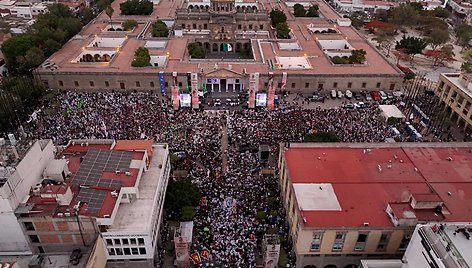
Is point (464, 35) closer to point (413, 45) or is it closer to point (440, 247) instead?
point (413, 45)

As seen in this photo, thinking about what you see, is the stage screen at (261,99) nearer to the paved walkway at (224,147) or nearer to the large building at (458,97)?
the paved walkway at (224,147)

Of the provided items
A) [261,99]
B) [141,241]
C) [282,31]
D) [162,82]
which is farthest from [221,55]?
[141,241]

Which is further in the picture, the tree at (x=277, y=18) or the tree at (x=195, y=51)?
the tree at (x=277, y=18)

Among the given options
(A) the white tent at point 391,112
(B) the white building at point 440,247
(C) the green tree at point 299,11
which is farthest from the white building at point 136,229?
(C) the green tree at point 299,11

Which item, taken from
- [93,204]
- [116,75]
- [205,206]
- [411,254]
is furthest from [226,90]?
[411,254]

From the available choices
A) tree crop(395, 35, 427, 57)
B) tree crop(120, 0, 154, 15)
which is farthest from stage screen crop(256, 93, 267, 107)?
tree crop(120, 0, 154, 15)

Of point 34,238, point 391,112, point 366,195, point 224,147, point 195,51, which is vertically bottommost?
point 224,147
